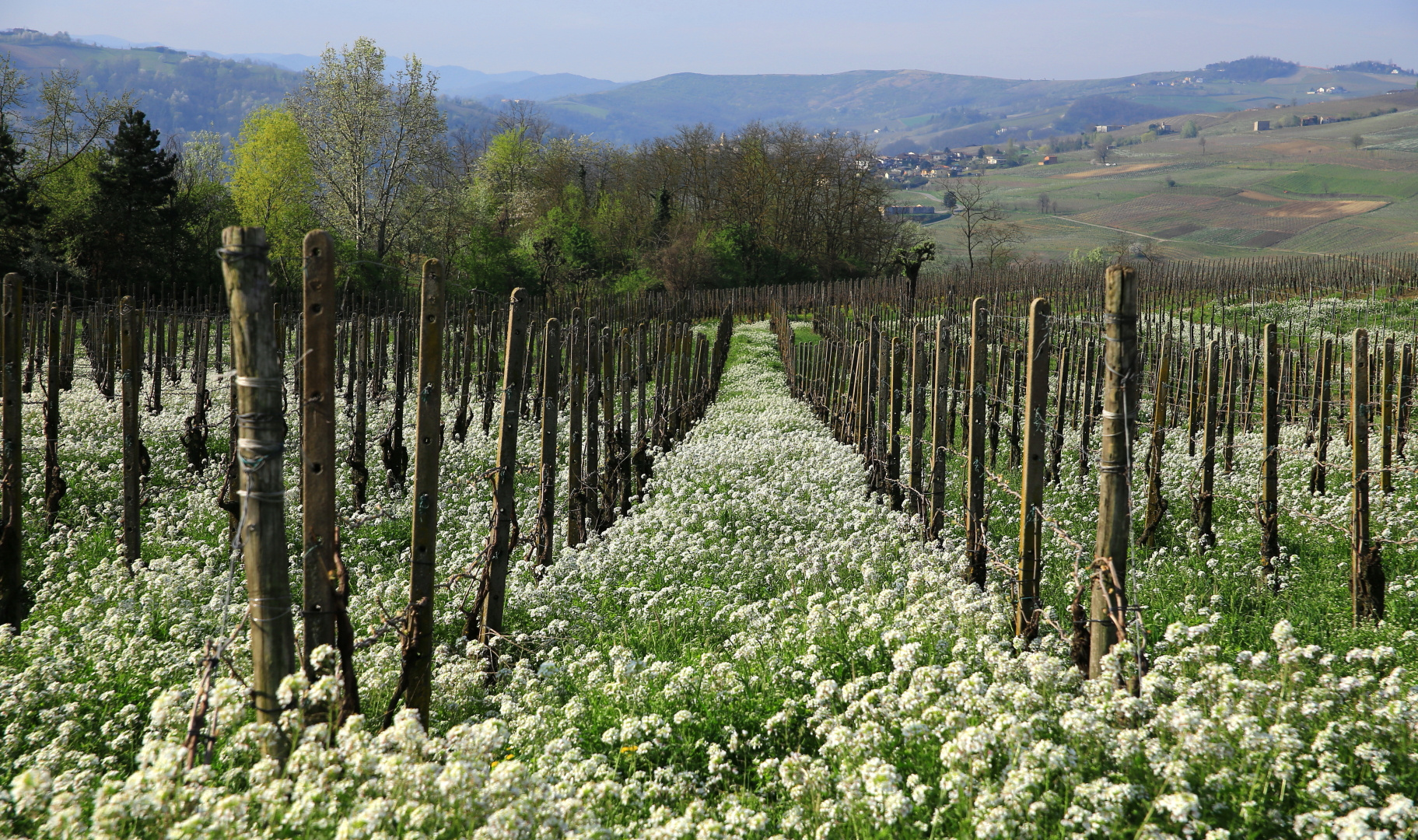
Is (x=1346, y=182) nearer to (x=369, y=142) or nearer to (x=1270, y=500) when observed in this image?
(x=369, y=142)

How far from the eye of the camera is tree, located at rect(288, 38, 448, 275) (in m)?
48.8

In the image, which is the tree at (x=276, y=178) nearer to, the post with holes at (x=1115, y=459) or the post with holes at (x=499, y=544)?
the post with holes at (x=499, y=544)

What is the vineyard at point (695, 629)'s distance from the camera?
3297mm

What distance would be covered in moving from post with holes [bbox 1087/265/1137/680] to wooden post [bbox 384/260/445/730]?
376 cm

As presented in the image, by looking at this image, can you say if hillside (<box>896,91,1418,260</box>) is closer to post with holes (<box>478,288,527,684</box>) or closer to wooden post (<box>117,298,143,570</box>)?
wooden post (<box>117,298,143,570</box>)

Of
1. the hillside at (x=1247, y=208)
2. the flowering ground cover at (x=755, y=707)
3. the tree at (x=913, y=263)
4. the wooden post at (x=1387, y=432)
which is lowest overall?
the flowering ground cover at (x=755, y=707)

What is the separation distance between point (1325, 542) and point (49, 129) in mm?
58254

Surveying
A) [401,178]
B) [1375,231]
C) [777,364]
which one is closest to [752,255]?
[401,178]

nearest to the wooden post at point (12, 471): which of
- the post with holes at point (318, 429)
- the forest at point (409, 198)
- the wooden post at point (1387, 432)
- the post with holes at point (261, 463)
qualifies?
the post with holes at point (318, 429)

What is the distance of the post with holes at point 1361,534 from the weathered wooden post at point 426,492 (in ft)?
20.2

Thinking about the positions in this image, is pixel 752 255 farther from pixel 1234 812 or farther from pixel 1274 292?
pixel 1234 812

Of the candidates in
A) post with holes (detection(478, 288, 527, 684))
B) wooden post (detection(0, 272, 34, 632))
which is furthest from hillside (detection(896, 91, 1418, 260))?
wooden post (detection(0, 272, 34, 632))

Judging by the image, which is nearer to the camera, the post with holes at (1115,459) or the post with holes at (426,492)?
the post with holes at (1115,459)

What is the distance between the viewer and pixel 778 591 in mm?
7305
